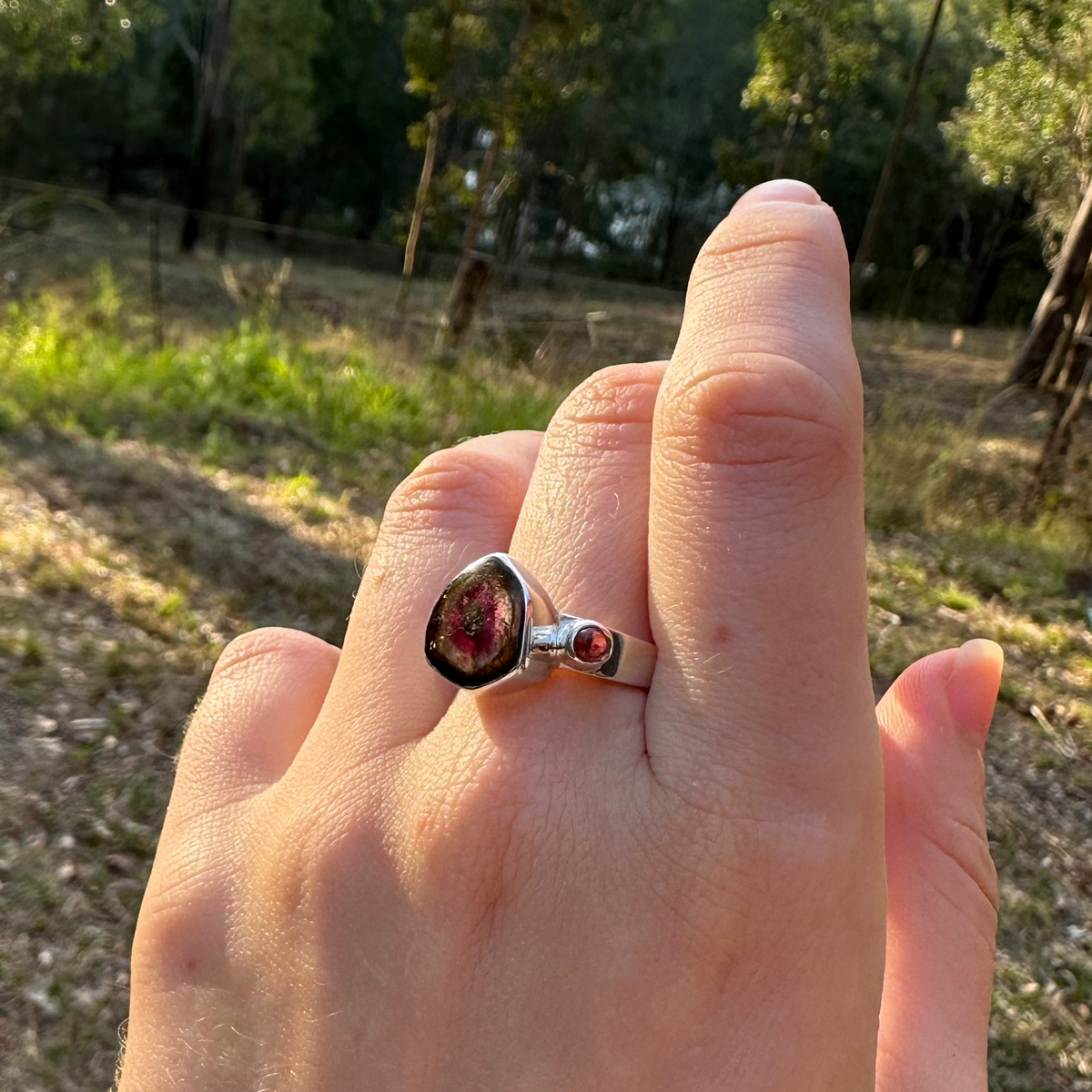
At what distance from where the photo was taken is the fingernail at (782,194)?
724 millimetres

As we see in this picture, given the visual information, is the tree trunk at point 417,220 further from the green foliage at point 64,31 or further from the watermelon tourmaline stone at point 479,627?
the watermelon tourmaline stone at point 479,627

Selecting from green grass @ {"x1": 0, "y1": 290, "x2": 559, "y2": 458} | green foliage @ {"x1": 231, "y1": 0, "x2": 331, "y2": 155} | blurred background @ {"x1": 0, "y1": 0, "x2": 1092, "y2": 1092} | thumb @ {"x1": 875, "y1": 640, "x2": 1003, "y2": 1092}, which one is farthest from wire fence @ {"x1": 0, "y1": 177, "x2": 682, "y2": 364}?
green foliage @ {"x1": 231, "y1": 0, "x2": 331, "y2": 155}

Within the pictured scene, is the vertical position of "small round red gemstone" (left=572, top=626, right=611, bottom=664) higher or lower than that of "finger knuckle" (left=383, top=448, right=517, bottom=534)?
lower

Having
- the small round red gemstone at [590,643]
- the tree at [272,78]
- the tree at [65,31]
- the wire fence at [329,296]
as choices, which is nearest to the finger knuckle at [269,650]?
the small round red gemstone at [590,643]

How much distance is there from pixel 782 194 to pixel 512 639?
15.1 inches

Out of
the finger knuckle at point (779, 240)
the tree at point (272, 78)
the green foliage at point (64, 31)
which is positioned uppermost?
the tree at point (272, 78)

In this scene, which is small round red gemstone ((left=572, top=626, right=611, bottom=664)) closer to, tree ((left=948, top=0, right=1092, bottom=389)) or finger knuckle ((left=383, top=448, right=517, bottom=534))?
finger knuckle ((left=383, top=448, right=517, bottom=534))

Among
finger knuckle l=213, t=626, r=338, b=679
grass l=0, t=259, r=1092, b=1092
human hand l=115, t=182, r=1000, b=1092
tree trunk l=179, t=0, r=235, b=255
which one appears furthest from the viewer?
tree trunk l=179, t=0, r=235, b=255

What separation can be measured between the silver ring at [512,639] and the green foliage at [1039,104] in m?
3.33

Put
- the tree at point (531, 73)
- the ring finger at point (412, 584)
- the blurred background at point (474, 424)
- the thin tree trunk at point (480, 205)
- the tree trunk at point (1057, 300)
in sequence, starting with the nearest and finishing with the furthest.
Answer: the ring finger at point (412, 584) → the blurred background at point (474, 424) → the tree trunk at point (1057, 300) → the thin tree trunk at point (480, 205) → the tree at point (531, 73)

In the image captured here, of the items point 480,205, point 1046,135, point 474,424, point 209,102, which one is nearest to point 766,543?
point 1046,135

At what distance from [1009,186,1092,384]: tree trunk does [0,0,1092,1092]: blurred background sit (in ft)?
0.06

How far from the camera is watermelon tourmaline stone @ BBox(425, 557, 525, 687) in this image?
0.66 meters

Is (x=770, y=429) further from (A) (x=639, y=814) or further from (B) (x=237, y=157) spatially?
(B) (x=237, y=157)
